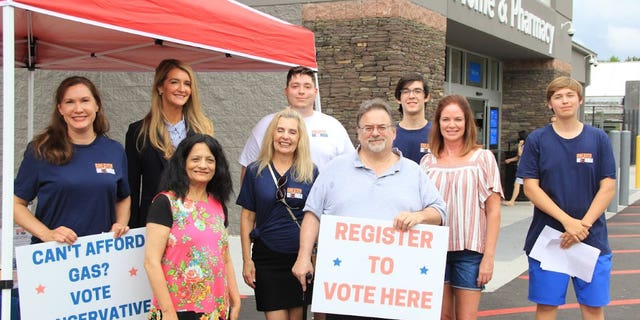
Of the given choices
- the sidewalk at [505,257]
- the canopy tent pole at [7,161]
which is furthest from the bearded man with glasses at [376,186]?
the sidewalk at [505,257]

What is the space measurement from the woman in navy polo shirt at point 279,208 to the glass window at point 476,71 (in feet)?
43.4

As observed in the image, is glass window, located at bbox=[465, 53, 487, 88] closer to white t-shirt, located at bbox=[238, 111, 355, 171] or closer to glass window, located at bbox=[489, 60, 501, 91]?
glass window, located at bbox=[489, 60, 501, 91]

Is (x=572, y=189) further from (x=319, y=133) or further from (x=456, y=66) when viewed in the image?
(x=456, y=66)

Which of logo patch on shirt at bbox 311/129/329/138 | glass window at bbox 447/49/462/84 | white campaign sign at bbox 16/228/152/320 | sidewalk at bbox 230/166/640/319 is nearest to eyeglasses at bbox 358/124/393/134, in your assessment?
logo patch on shirt at bbox 311/129/329/138

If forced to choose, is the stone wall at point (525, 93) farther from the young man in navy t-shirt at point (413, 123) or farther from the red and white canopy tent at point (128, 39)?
the young man in navy t-shirt at point (413, 123)

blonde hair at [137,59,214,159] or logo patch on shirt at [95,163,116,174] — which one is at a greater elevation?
blonde hair at [137,59,214,159]

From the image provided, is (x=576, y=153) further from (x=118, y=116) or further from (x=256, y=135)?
(x=118, y=116)

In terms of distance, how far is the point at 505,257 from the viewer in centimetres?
938

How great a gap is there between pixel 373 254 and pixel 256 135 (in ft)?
4.77

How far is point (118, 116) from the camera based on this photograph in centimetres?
1100

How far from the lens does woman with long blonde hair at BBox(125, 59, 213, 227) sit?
13.8 ft

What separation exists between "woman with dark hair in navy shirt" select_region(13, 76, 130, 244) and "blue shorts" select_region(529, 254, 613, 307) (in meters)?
2.57

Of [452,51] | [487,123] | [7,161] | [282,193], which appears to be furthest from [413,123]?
[487,123]

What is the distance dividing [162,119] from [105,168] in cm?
64
